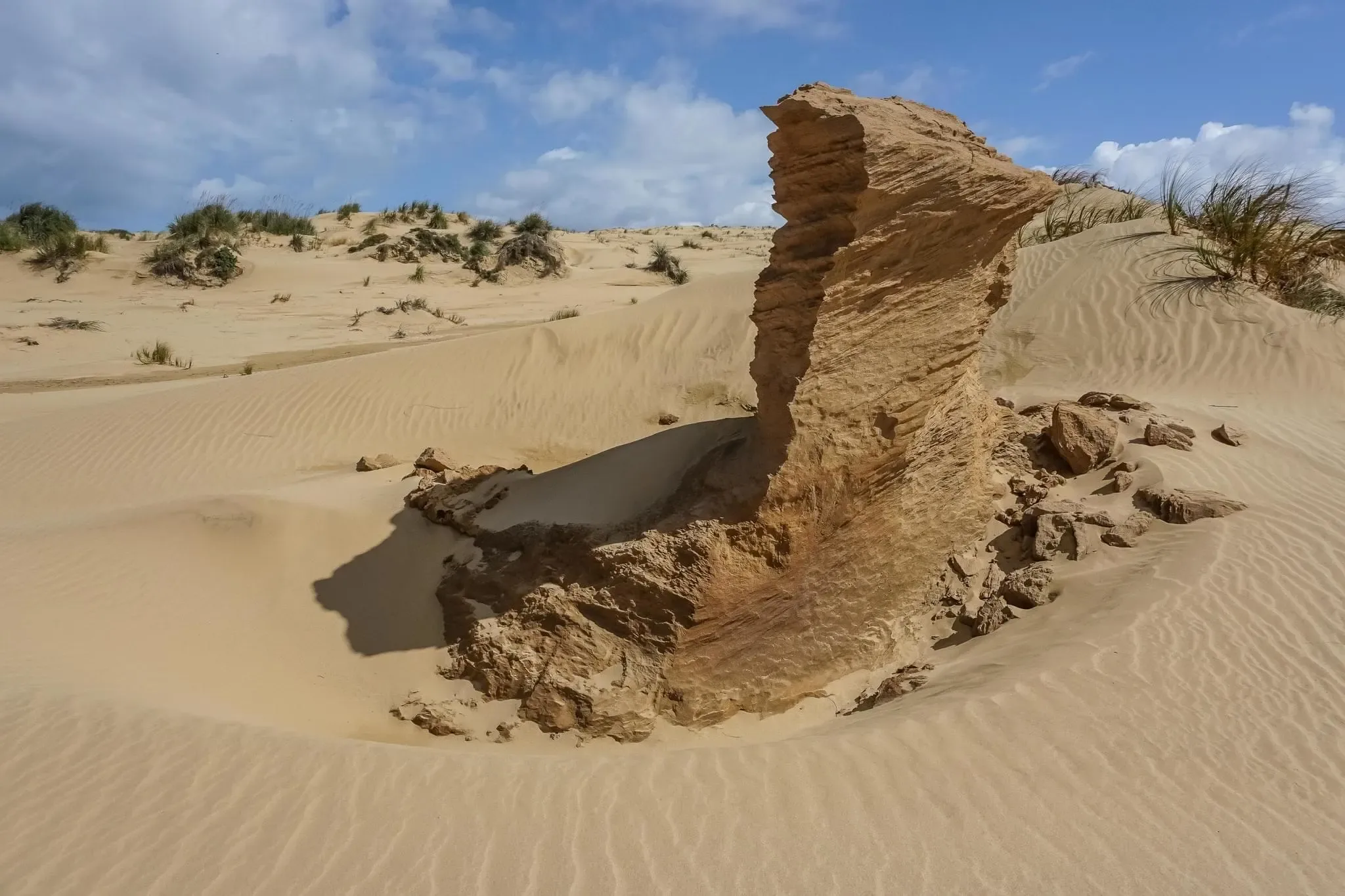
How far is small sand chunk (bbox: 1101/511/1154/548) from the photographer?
527cm

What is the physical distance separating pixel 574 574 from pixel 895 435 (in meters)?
2.09

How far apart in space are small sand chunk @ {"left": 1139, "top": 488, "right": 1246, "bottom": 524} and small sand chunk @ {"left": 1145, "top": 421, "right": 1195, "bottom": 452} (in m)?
0.84

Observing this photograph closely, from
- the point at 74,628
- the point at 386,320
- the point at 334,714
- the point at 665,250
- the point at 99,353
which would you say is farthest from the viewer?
the point at 665,250

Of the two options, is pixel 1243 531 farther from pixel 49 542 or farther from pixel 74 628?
pixel 49 542

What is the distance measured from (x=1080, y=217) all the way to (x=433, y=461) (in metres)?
12.2

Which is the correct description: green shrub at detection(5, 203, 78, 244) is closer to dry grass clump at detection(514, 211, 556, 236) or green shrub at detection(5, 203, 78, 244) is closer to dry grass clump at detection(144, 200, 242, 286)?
dry grass clump at detection(144, 200, 242, 286)

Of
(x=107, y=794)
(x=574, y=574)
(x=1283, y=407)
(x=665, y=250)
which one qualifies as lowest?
(x=107, y=794)

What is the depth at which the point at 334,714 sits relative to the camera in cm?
473

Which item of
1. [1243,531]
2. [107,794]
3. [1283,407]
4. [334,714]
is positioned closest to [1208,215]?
[1283,407]

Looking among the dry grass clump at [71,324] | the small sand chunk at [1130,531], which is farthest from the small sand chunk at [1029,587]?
the dry grass clump at [71,324]

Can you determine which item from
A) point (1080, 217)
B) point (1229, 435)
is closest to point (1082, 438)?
point (1229, 435)

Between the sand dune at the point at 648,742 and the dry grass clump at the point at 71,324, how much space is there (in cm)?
910

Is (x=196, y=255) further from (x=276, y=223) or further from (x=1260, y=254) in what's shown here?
(x=1260, y=254)

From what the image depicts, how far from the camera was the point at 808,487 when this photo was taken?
15.6ft
